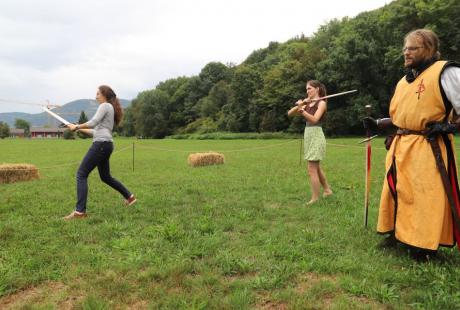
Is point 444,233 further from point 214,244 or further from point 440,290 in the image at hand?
point 214,244

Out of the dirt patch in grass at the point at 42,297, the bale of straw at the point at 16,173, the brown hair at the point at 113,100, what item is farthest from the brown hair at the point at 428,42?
the bale of straw at the point at 16,173

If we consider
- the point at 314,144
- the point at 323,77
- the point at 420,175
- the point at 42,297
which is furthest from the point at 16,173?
the point at 323,77

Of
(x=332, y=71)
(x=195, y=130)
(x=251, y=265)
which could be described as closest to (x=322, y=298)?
(x=251, y=265)

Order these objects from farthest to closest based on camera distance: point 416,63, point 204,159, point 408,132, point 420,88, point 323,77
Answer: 1. point 323,77
2. point 204,159
3. point 408,132
4. point 416,63
5. point 420,88

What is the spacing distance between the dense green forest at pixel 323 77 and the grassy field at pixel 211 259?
113 feet

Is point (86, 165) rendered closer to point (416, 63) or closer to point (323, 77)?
point (416, 63)

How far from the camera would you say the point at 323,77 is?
47.5 meters

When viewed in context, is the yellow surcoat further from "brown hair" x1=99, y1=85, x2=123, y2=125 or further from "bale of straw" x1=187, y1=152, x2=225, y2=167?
"bale of straw" x1=187, y1=152, x2=225, y2=167

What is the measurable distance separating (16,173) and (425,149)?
1000cm

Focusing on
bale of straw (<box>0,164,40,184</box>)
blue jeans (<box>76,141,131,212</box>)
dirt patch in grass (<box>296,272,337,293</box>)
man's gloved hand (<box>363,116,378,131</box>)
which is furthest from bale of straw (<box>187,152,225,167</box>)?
dirt patch in grass (<box>296,272,337,293</box>)

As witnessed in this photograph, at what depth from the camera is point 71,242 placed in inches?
197

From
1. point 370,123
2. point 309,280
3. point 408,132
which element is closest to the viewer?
point 309,280

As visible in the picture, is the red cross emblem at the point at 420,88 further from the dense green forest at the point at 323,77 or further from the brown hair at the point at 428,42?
the dense green forest at the point at 323,77

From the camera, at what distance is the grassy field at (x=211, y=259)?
136 inches
